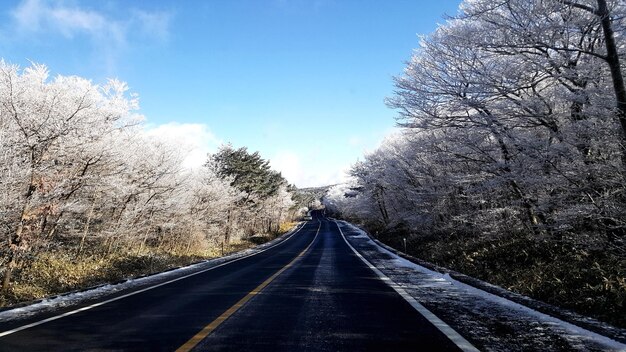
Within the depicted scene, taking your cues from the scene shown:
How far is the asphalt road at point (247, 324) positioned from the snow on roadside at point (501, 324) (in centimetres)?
40

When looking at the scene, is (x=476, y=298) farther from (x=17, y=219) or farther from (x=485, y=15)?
(x=17, y=219)

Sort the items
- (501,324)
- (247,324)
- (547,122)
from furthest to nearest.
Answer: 1. (547,122)
2. (247,324)
3. (501,324)

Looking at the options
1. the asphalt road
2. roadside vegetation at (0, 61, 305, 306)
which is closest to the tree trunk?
the asphalt road

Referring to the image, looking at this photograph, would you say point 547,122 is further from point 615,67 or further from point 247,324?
point 247,324

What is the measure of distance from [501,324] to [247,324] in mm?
3198

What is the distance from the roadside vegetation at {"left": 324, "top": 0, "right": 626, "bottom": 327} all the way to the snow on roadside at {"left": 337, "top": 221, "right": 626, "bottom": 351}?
129 centimetres

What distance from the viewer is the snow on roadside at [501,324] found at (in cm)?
406

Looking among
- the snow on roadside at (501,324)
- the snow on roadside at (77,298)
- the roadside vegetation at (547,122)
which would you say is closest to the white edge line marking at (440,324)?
the snow on roadside at (501,324)

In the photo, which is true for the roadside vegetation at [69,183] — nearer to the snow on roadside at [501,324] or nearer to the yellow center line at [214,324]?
the yellow center line at [214,324]

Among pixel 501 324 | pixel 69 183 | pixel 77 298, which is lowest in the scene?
pixel 77 298

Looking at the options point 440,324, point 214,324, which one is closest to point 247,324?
point 214,324

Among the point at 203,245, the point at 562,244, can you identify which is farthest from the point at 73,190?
the point at 203,245

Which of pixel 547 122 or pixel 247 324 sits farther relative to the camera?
pixel 547 122

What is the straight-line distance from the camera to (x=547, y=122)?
33.4 feet
